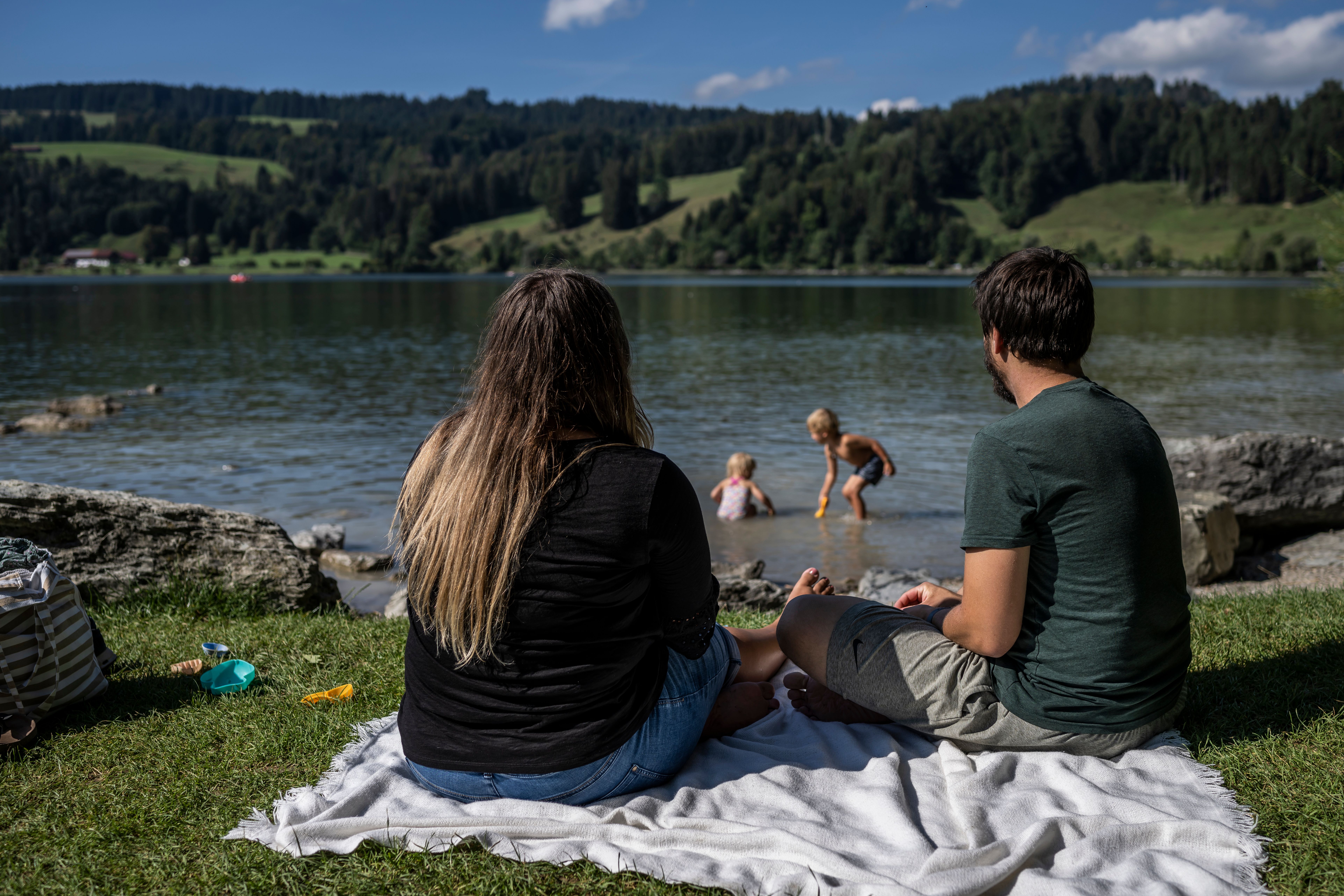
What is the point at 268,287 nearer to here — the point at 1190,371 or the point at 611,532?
the point at 1190,371

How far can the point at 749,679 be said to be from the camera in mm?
4742

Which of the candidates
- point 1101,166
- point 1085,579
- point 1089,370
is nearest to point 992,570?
point 1085,579

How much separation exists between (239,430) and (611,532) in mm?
21472

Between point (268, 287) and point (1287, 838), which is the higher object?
point (268, 287)

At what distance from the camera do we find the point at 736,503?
14461 mm

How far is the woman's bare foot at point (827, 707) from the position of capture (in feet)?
14.5

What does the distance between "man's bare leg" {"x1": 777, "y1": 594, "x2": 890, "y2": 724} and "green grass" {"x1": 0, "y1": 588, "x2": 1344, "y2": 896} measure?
4.33ft

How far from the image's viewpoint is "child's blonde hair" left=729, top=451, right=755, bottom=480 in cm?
1477

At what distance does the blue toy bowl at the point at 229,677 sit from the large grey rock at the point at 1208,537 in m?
8.00

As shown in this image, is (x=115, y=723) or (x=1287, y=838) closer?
(x=1287, y=838)

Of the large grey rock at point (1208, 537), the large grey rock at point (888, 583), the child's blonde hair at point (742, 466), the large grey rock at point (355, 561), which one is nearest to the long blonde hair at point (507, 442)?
the large grey rock at point (888, 583)

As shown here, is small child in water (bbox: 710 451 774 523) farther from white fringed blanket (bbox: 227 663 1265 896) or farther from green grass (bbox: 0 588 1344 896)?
white fringed blanket (bbox: 227 663 1265 896)

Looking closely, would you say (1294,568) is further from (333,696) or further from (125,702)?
(125,702)

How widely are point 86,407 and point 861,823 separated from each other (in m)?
26.7
